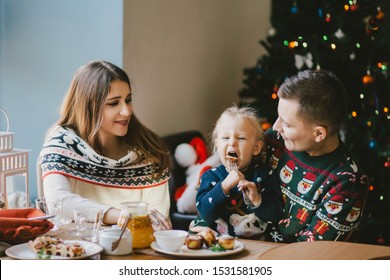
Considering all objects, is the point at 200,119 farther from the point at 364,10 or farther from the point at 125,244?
the point at 125,244

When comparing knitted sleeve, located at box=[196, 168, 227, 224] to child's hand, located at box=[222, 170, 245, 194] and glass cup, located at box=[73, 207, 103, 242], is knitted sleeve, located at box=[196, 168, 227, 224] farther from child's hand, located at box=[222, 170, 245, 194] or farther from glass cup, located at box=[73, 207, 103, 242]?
glass cup, located at box=[73, 207, 103, 242]

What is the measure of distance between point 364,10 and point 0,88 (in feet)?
6.35

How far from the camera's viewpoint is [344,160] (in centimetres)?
198

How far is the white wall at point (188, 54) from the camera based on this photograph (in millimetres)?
3475

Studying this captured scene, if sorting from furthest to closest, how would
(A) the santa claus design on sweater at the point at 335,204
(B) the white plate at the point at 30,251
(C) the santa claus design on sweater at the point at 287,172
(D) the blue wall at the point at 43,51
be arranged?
(D) the blue wall at the point at 43,51, (C) the santa claus design on sweater at the point at 287,172, (A) the santa claus design on sweater at the point at 335,204, (B) the white plate at the point at 30,251

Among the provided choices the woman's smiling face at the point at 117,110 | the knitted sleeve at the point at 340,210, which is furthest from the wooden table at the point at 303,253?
the woman's smiling face at the point at 117,110

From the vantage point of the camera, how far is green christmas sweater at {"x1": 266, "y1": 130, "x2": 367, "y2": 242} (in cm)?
194

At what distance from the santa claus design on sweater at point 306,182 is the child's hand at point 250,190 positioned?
134 mm

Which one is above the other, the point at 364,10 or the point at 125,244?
the point at 364,10

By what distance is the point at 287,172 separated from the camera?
2057mm

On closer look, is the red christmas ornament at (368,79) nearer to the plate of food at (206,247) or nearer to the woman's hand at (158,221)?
the woman's hand at (158,221)

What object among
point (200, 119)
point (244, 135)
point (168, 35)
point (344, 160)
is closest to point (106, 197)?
point (244, 135)

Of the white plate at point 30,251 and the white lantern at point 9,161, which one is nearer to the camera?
the white plate at point 30,251

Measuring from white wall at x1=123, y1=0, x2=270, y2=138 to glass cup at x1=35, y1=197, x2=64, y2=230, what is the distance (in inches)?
56.8
